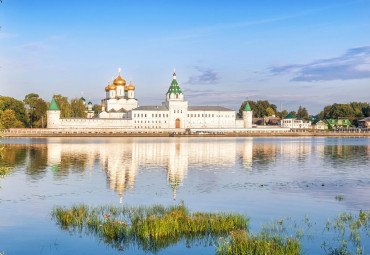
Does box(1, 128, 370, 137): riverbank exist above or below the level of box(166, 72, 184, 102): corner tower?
below

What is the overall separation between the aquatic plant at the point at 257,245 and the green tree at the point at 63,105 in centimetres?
6609

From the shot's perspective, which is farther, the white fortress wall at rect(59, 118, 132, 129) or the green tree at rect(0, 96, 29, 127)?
the white fortress wall at rect(59, 118, 132, 129)

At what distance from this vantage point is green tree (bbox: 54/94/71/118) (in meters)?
70.9

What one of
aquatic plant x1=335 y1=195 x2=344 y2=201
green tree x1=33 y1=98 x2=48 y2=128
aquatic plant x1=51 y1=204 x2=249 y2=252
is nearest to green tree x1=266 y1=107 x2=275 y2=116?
green tree x1=33 y1=98 x2=48 y2=128

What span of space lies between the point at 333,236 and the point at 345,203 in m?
3.46

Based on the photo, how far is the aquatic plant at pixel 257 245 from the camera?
7.25m

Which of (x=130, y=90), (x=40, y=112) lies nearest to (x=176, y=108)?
(x=130, y=90)

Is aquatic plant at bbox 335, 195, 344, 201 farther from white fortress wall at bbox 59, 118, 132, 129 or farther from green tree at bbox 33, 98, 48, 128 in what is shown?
green tree at bbox 33, 98, 48, 128

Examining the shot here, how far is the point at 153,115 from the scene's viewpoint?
73.9 m

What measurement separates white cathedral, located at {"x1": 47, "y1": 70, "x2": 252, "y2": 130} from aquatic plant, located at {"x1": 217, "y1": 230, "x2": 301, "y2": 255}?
63.0m

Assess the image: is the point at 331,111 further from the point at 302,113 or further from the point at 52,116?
the point at 52,116

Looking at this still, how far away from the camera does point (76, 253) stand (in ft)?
26.1

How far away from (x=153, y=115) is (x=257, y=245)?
66.9 metres

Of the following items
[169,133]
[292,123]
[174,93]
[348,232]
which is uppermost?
[174,93]
